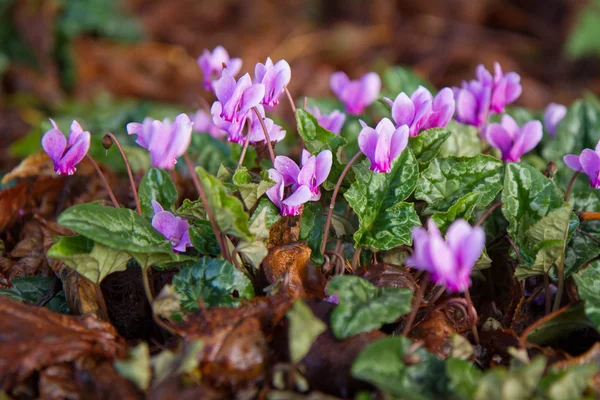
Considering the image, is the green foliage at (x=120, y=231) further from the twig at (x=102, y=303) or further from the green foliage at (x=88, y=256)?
the twig at (x=102, y=303)

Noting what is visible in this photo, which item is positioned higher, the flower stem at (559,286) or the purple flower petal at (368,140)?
the purple flower petal at (368,140)

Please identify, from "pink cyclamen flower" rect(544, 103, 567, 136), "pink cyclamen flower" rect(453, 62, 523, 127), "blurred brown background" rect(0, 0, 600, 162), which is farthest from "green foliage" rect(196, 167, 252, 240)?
"blurred brown background" rect(0, 0, 600, 162)

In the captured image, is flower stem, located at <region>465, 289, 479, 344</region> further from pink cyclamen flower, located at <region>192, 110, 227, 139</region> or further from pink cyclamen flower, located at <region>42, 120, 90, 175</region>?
pink cyclamen flower, located at <region>192, 110, 227, 139</region>

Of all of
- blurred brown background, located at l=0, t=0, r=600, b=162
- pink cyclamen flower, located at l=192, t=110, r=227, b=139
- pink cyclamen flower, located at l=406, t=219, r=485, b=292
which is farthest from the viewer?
blurred brown background, located at l=0, t=0, r=600, b=162

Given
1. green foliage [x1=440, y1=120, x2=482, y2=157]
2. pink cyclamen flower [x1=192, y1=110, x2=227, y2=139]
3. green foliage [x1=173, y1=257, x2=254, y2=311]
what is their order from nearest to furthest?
1. green foliage [x1=173, y1=257, x2=254, y2=311]
2. green foliage [x1=440, y1=120, x2=482, y2=157]
3. pink cyclamen flower [x1=192, y1=110, x2=227, y2=139]

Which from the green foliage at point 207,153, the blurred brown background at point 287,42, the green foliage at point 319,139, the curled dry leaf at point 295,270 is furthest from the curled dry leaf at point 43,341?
the blurred brown background at point 287,42

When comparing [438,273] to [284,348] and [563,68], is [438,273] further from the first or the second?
[563,68]
